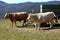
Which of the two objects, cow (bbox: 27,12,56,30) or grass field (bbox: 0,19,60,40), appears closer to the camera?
grass field (bbox: 0,19,60,40)

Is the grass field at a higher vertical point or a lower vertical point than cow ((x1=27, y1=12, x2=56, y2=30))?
lower

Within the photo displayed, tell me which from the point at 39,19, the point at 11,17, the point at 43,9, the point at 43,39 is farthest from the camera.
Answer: the point at 43,9

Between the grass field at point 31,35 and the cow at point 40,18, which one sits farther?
the cow at point 40,18

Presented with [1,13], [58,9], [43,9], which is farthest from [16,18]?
[1,13]

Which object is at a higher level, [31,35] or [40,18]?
[40,18]

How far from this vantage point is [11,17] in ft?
56.5

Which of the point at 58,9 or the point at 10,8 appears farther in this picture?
the point at 10,8

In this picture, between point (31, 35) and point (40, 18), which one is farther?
point (40, 18)

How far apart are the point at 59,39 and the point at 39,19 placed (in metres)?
4.05

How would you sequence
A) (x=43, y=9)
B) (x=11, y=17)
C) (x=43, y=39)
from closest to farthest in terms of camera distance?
(x=43, y=39) < (x=11, y=17) < (x=43, y=9)

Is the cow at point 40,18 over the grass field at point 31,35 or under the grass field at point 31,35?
over

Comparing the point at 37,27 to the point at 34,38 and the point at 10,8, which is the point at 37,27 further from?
the point at 10,8

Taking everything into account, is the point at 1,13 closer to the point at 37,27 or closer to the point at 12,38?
the point at 37,27

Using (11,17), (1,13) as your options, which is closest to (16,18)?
(11,17)
